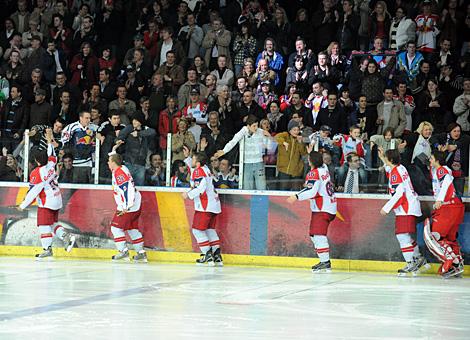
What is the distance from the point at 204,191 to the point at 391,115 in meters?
3.42

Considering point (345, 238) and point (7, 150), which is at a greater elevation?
point (7, 150)

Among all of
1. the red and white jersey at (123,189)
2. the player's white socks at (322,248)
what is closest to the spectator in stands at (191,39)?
the red and white jersey at (123,189)

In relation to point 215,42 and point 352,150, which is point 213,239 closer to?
point 352,150

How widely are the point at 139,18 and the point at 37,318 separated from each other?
12672 mm

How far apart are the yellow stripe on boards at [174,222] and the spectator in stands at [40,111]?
3522 mm

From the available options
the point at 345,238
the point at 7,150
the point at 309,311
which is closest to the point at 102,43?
the point at 7,150

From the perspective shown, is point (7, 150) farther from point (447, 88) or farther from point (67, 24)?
point (447, 88)

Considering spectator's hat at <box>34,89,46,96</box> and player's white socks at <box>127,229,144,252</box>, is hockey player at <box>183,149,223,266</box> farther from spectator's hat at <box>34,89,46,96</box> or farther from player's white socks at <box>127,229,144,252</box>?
spectator's hat at <box>34,89,46,96</box>

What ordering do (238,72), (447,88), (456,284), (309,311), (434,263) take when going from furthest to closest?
(238,72) < (447,88) < (434,263) < (456,284) < (309,311)

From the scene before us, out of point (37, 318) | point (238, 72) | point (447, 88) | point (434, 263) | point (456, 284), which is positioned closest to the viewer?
point (37, 318)

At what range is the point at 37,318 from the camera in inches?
378

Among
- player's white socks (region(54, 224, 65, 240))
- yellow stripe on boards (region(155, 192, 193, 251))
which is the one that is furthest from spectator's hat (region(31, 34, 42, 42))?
yellow stripe on boards (region(155, 192, 193, 251))

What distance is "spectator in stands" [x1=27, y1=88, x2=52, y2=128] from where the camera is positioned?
18.5 metres

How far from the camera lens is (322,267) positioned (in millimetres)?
14641
